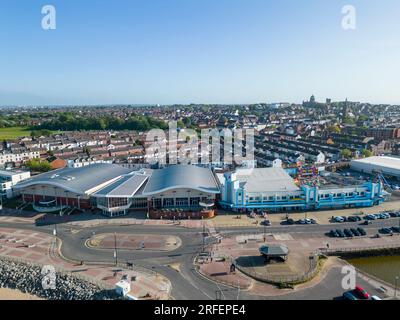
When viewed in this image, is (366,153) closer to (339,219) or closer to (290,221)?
(339,219)

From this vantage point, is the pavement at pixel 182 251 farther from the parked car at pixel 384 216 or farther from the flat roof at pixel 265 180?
the flat roof at pixel 265 180

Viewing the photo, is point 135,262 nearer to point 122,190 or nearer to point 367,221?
point 122,190

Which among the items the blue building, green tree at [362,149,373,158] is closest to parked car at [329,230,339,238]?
the blue building

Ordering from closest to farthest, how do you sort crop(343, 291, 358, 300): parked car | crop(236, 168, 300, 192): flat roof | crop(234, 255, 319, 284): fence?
crop(343, 291, 358, 300): parked car < crop(234, 255, 319, 284): fence < crop(236, 168, 300, 192): flat roof

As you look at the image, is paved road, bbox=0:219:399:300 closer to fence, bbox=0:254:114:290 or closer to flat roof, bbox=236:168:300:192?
fence, bbox=0:254:114:290

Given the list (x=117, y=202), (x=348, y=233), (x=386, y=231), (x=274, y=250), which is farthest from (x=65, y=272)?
(x=386, y=231)
